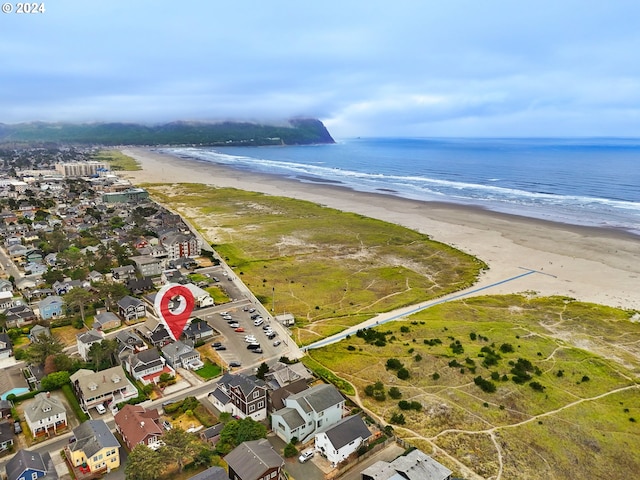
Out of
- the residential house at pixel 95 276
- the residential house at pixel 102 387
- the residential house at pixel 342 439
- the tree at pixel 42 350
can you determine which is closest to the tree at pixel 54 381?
the residential house at pixel 102 387

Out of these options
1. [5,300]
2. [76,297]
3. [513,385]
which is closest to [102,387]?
[76,297]

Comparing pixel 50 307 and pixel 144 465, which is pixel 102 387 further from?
pixel 50 307

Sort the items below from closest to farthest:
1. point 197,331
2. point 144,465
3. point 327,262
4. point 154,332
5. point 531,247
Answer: point 144,465 < point 154,332 < point 197,331 < point 327,262 < point 531,247

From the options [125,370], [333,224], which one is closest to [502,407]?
[125,370]

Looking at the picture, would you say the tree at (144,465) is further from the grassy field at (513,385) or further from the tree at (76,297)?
the tree at (76,297)

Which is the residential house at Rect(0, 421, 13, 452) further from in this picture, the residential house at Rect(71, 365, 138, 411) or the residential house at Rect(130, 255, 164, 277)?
the residential house at Rect(130, 255, 164, 277)

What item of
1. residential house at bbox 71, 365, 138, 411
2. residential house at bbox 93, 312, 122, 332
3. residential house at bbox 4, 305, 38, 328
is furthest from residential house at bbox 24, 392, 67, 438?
residential house at bbox 4, 305, 38, 328
